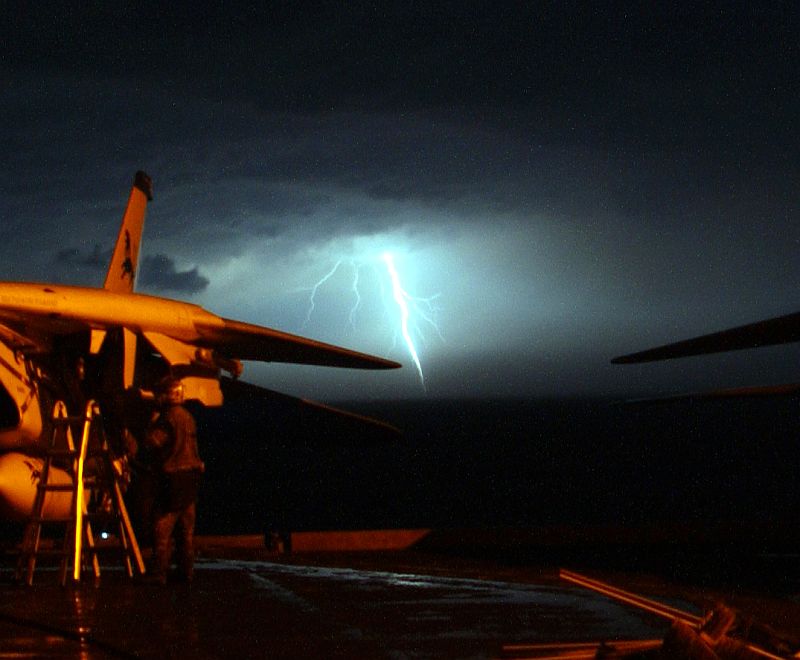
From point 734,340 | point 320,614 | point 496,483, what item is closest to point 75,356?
point 320,614

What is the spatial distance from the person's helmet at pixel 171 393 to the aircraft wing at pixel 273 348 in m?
1.66

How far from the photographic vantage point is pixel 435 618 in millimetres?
7680

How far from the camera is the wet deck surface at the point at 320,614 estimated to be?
21.7ft

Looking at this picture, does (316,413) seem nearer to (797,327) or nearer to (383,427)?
(383,427)

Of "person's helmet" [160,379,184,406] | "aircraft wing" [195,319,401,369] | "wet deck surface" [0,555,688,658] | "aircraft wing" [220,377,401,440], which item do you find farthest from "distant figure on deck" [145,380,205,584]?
"aircraft wing" [220,377,401,440]

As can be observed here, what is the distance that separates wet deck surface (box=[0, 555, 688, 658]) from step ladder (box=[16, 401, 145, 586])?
1.04ft

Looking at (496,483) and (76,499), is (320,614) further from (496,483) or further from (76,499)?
(496,483)

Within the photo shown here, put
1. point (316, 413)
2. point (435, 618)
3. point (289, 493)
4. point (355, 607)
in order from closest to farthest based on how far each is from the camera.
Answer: point (435, 618) → point (355, 607) → point (316, 413) → point (289, 493)

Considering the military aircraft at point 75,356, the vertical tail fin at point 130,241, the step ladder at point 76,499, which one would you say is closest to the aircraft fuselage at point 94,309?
the military aircraft at point 75,356

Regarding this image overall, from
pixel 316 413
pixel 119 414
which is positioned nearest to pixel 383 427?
pixel 316 413

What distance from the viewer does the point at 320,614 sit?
7.86 meters

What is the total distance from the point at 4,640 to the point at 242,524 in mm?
62265

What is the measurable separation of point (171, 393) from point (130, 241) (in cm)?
710

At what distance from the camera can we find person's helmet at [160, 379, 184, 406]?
10203 millimetres
